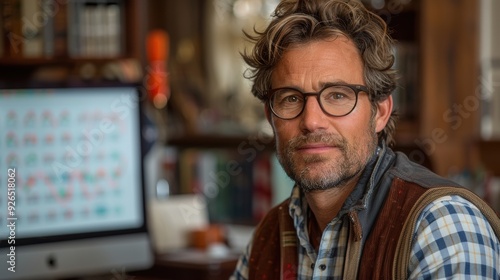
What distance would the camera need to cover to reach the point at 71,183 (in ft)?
6.63

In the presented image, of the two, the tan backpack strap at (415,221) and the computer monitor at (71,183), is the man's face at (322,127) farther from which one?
the computer monitor at (71,183)

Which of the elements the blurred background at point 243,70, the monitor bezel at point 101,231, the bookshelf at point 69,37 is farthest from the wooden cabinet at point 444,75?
the monitor bezel at point 101,231

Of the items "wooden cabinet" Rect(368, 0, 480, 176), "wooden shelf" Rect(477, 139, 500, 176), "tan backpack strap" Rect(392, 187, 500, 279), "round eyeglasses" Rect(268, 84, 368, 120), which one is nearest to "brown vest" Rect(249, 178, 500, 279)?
"tan backpack strap" Rect(392, 187, 500, 279)

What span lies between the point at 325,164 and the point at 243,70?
1.75 m

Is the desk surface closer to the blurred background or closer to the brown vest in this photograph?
the blurred background

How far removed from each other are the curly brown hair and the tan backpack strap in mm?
231

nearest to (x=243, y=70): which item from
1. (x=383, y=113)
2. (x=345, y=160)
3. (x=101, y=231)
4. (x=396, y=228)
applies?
(x=101, y=231)

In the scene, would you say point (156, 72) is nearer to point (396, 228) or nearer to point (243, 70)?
point (243, 70)

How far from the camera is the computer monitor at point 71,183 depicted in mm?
1928

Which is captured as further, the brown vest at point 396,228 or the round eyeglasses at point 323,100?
the round eyeglasses at point 323,100

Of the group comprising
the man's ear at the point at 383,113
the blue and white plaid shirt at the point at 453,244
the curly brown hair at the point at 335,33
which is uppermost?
the curly brown hair at the point at 335,33

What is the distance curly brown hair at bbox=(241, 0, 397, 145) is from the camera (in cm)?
136

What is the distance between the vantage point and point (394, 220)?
1245 mm

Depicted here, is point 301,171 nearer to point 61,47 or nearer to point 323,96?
point 323,96
